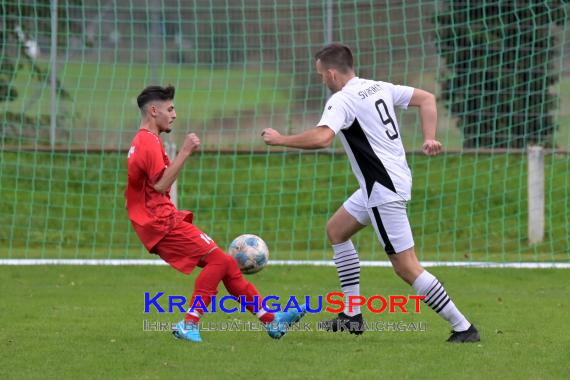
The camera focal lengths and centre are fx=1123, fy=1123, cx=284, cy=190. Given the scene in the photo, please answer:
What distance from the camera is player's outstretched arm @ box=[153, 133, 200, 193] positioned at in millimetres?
6832

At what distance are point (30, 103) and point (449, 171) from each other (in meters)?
5.64

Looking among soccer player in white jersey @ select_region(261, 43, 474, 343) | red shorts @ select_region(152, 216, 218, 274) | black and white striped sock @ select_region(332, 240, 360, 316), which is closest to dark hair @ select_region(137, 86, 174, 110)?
red shorts @ select_region(152, 216, 218, 274)

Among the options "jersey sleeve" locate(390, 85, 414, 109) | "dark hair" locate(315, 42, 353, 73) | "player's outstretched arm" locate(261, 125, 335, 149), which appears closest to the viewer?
"player's outstretched arm" locate(261, 125, 335, 149)

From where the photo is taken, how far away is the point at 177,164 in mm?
6852

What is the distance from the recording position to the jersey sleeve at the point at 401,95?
7441 millimetres

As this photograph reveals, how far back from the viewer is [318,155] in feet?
50.9

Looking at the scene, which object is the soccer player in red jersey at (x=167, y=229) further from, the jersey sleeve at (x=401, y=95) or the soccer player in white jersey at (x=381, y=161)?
the jersey sleeve at (x=401, y=95)

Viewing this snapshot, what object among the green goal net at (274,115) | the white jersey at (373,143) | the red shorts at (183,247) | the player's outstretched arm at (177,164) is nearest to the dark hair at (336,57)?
the white jersey at (373,143)

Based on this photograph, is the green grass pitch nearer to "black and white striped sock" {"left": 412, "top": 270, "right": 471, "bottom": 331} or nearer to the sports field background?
"black and white striped sock" {"left": 412, "top": 270, "right": 471, "bottom": 331}

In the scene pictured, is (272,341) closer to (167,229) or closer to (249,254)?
(249,254)

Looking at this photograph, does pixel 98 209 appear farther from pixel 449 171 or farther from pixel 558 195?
pixel 558 195

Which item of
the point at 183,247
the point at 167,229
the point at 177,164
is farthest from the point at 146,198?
the point at 177,164

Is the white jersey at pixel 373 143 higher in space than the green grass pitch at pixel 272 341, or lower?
higher

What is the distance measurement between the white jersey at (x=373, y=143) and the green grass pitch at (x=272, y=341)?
1000 mm
